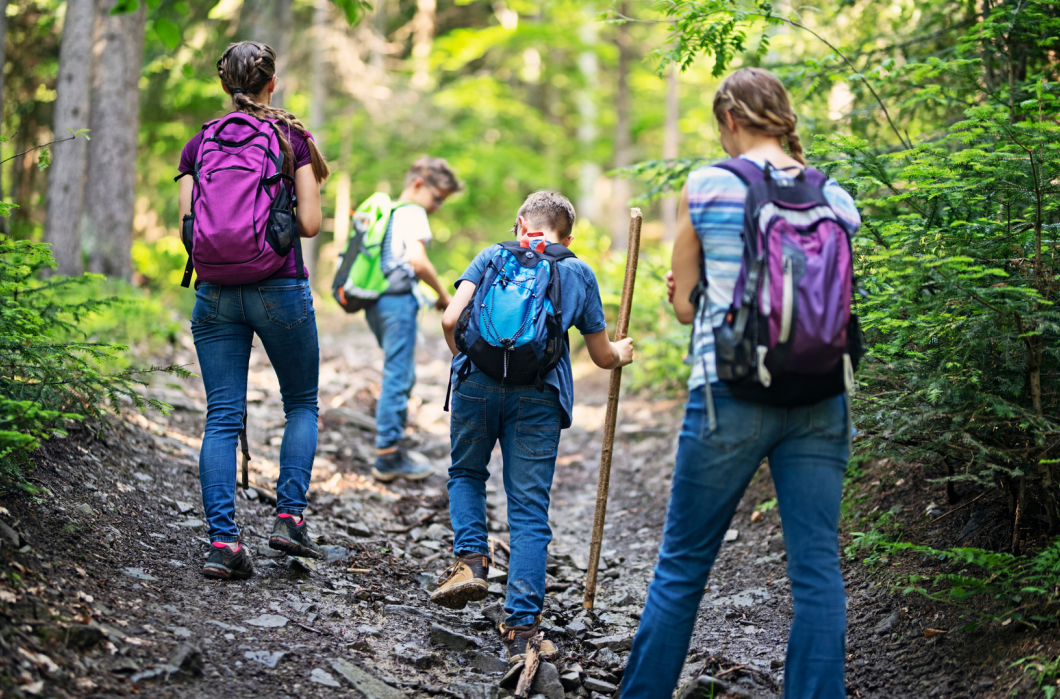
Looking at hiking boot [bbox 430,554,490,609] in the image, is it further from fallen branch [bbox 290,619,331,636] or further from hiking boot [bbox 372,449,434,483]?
hiking boot [bbox 372,449,434,483]

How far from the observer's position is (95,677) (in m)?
2.78

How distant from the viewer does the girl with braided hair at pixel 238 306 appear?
3893 mm

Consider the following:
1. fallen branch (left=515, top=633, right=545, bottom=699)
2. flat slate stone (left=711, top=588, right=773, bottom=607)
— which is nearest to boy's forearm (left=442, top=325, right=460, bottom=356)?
fallen branch (left=515, top=633, right=545, bottom=699)

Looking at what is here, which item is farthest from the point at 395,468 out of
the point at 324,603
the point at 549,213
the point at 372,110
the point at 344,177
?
the point at 372,110

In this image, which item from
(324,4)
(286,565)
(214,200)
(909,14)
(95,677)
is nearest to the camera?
(95,677)

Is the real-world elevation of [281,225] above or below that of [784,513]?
above

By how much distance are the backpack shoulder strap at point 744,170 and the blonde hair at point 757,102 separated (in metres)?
0.16

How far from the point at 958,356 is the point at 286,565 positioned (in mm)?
3454

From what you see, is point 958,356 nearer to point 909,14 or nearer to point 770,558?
point 770,558

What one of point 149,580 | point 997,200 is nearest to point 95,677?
point 149,580

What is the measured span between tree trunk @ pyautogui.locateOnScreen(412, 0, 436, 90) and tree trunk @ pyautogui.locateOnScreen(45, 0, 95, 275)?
35.5 ft

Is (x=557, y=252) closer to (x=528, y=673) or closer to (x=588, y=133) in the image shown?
(x=528, y=673)

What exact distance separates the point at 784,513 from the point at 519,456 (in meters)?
1.44

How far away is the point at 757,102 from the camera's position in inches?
107
